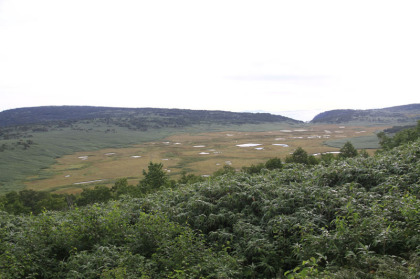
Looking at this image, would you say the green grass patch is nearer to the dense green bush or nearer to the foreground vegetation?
the foreground vegetation

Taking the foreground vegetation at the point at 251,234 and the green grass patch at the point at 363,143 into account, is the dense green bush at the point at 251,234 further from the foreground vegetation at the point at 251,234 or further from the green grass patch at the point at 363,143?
the green grass patch at the point at 363,143

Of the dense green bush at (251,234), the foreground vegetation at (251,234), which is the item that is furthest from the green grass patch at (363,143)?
Result: the dense green bush at (251,234)

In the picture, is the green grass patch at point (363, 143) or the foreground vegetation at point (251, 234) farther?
the green grass patch at point (363, 143)

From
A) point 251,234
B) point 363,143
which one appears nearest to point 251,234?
point 251,234

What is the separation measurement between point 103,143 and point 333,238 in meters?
175

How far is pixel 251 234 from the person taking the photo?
9.02 meters

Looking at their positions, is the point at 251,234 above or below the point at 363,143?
above

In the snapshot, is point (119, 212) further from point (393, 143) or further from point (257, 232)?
point (393, 143)

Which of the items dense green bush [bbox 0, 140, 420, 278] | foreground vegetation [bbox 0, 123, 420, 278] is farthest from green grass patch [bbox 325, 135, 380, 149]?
dense green bush [bbox 0, 140, 420, 278]

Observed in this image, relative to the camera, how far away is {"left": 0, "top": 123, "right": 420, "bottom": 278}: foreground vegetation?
23.2 feet

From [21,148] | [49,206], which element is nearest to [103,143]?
[21,148]

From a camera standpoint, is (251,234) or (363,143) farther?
(363,143)

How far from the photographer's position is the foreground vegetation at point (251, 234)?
278 inches

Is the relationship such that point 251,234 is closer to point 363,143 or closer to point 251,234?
point 251,234
